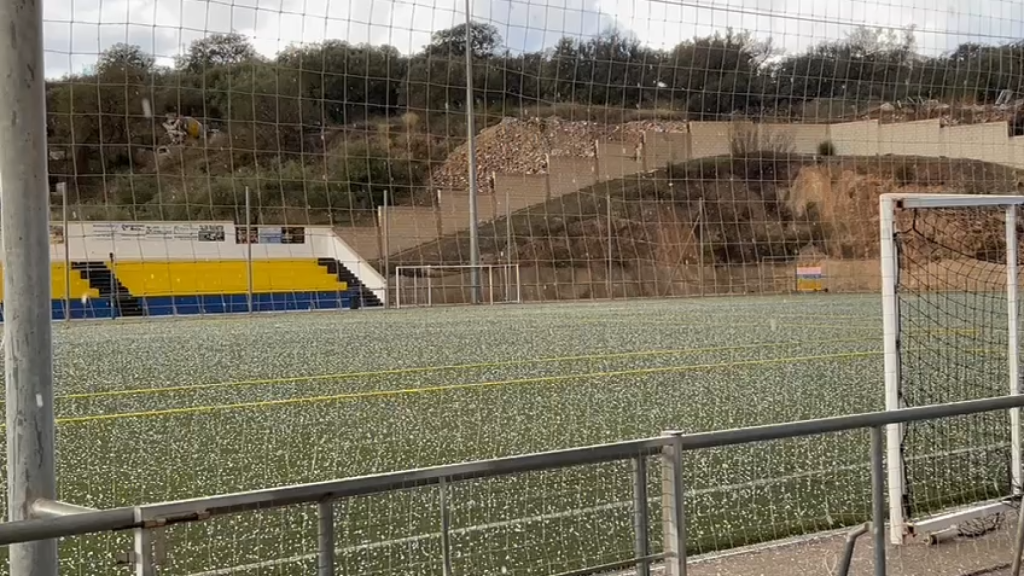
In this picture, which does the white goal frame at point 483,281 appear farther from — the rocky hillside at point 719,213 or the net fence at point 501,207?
the net fence at point 501,207

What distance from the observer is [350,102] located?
6.11 metres

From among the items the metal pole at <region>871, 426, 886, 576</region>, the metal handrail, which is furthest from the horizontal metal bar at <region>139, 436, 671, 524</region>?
the metal pole at <region>871, 426, 886, 576</region>

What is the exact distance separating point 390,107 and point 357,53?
0.52 m

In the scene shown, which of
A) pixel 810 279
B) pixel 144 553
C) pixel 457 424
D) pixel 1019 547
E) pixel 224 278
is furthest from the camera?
pixel 224 278

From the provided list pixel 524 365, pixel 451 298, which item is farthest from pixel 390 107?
pixel 451 298

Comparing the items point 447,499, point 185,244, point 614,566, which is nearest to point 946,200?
point 614,566

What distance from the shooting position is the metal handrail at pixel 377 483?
6.43ft

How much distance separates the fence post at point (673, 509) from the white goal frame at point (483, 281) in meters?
16.0

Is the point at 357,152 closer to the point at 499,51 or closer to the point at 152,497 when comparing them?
the point at 499,51

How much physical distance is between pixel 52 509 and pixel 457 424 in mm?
5615

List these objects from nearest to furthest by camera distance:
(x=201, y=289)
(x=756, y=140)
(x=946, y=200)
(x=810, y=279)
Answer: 1. (x=946, y=200)
2. (x=756, y=140)
3. (x=810, y=279)
4. (x=201, y=289)

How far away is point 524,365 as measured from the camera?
11750 millimetres

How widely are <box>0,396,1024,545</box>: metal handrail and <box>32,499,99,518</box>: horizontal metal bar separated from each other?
5.1 inches

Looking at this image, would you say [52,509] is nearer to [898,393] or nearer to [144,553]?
[144,553]
